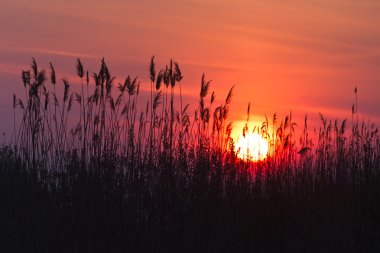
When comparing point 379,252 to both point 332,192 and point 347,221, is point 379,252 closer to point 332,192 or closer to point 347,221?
point 347,221

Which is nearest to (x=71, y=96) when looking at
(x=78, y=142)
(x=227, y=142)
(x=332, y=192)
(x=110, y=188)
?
(x=78, y=142)

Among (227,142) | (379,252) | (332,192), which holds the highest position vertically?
(227,142)

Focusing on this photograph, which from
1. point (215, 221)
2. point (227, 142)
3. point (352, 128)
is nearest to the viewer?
point (215, 221)

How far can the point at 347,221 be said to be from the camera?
7.12 meters

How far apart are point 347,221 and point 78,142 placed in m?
2.66

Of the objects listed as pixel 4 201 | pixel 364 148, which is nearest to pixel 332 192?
pixel 364 148

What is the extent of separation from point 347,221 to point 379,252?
1.42ft

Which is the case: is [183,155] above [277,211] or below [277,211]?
above

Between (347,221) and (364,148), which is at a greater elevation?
(364,148)

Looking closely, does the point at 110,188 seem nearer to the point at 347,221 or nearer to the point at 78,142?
the point at 78,142

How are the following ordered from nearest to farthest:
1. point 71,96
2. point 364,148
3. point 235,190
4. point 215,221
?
point 215,221 → point 235,190 → point 71,96 → point 364,148

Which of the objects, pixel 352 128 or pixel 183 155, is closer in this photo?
pixel 183 155

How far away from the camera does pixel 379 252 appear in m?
6.87

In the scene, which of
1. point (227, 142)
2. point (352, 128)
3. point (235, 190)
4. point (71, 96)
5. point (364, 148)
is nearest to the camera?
point (235, 190)
